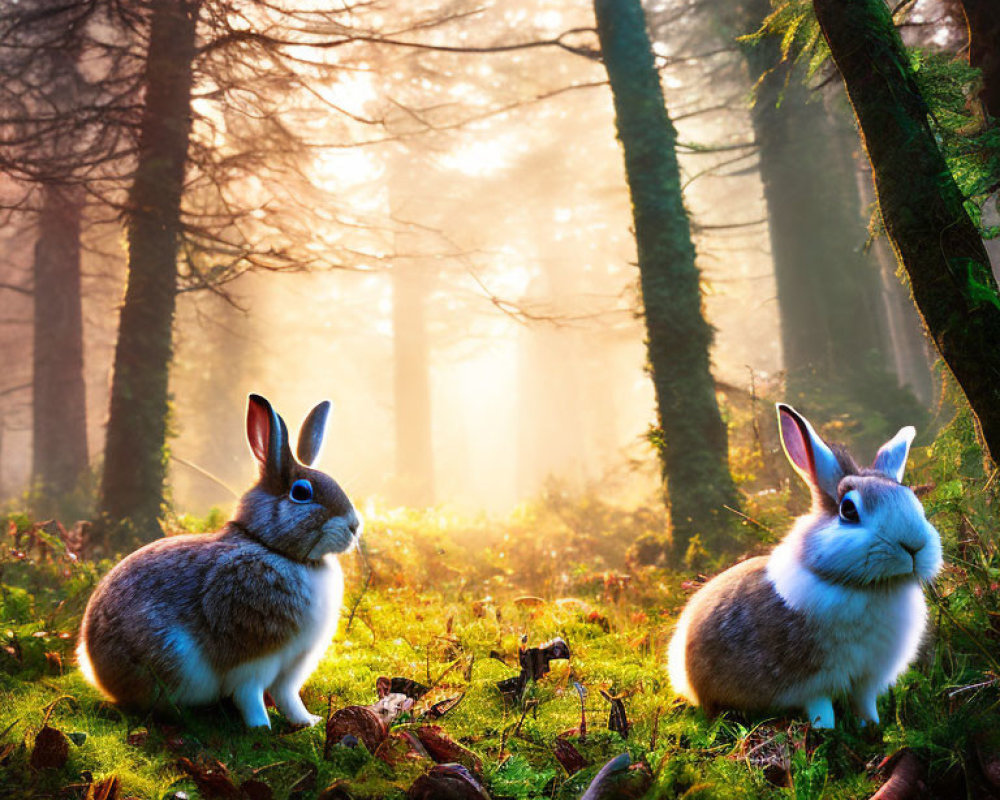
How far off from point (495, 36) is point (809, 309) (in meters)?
11.1

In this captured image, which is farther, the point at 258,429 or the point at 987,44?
the point at 987,44

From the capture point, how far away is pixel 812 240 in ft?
39.7

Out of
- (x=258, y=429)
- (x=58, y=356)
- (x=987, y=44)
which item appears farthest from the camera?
(x=58, y=356)

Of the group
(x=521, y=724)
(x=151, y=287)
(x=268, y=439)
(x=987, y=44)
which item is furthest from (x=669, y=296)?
(x=151, y=287)

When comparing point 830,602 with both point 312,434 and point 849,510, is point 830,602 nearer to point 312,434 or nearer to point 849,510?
point 849,510

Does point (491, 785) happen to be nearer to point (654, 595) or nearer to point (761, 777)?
point (761, 777)

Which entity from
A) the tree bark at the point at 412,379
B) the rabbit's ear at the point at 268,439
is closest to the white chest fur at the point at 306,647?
the rabbit's ear at the point at 268,439

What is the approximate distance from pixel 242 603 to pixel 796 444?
2.51 metres

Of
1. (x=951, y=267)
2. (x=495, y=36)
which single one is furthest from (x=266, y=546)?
(x=495, y=36)

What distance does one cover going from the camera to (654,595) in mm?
5773

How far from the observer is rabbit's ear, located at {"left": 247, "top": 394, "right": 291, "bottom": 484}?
307 cm

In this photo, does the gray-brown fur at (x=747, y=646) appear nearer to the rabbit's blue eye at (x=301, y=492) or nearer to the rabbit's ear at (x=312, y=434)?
the rabbit's blue eye at (x=301, y=492)

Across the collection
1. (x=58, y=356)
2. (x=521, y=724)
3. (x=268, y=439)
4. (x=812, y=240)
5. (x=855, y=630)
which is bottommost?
(x=521, y=724)

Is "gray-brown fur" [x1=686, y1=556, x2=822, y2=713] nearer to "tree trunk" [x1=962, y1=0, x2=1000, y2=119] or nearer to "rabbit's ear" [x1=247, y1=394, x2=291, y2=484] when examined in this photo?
"rabbit's ear" [x1=247, y1=394, x2=291, y2=484]
